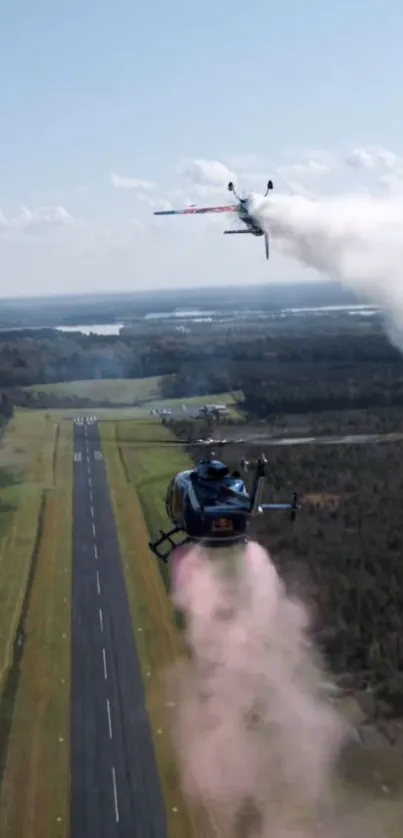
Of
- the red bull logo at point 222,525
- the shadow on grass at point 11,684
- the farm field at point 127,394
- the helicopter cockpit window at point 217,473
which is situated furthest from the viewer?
the farm field at point 127,394

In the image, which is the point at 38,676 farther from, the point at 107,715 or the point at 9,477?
the point at 9,477

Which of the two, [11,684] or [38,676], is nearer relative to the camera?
[11,684]

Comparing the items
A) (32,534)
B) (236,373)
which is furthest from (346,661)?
(236,373)

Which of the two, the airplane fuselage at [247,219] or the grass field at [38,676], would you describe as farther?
the airplane fuselage at [247,219]

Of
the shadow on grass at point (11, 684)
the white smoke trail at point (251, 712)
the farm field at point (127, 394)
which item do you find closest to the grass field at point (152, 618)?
the white smoke trail at point (251, 712)

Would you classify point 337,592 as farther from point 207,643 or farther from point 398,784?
point 398,784

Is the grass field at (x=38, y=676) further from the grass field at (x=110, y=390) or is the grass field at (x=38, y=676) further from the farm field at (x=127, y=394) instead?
the grass field at (x=110, y=390)

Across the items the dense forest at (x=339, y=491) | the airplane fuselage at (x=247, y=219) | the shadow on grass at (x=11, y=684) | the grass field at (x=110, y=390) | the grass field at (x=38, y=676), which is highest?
the airplane fuselage at (x=247, y=219)

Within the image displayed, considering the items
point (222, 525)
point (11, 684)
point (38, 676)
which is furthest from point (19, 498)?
point (222, 525)
